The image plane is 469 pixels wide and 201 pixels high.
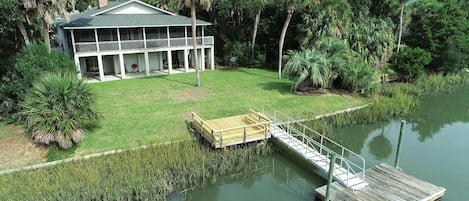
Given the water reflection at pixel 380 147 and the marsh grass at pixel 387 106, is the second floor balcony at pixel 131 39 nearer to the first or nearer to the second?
the marsh grass at pixel 387 106

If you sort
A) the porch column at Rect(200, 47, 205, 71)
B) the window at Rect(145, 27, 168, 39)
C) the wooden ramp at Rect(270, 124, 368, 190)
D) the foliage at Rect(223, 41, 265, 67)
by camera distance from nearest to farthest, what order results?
the wooden ramp at Rect(270, 124, 368, 190) → the window at Rect(145, 27, 168, 39) → the porch column at Rect(200, 47, 205, 71) → the foliage at Rect(223, 41, 265, 67)

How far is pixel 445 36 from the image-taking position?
1022 inches

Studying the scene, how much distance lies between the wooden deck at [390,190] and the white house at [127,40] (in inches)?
743

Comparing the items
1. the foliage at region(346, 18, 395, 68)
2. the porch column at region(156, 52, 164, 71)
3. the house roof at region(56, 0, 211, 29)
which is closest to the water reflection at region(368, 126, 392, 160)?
the foliage at region(346, 18, 395, 68)

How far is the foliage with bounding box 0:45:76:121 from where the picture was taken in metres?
12.8

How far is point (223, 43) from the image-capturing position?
32.5 m

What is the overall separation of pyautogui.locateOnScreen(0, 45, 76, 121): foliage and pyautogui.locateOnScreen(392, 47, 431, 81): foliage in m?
23.6

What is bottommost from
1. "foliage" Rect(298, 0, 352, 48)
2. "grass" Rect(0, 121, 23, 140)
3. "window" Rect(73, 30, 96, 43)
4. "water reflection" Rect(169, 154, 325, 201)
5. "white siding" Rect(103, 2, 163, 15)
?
"water reflection" Rect(169, 154, 325, 201)

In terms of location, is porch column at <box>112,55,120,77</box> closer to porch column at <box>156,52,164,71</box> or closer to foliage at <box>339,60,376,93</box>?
porch column at <box>156,52,164,71</box>

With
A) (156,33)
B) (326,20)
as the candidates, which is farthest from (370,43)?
(156,33)

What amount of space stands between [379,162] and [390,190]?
2.88 meters

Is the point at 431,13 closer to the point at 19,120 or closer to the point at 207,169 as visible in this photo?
the point at 207,169

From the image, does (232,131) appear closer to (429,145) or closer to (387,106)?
(429,145)

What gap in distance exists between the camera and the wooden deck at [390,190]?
8844 mm
